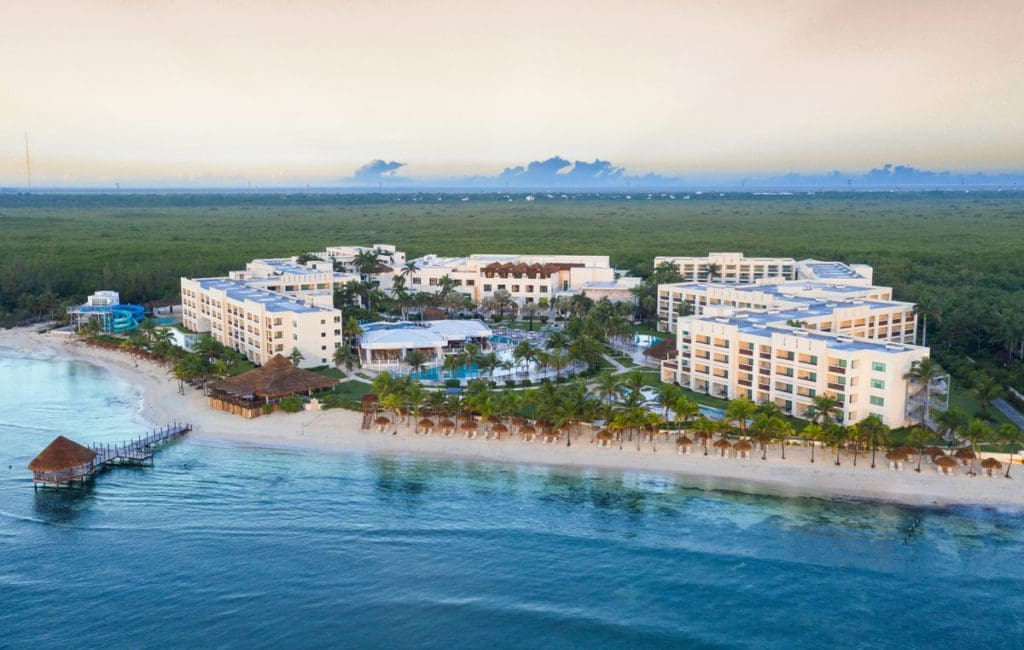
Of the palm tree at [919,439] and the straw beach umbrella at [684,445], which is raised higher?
the palm tree at [919,439]

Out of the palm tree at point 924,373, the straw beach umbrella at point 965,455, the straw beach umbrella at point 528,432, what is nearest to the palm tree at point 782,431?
the straw beach umbrella at point 965,455

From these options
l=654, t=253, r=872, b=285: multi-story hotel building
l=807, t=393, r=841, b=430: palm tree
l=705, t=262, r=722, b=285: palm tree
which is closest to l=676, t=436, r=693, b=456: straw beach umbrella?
l=807, t=393, r=841, b=430: palm tree

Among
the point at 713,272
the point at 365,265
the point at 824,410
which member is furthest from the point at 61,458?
the point at 713,272

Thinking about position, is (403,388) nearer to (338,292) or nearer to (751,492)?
(751,492)

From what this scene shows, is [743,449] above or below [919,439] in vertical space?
below

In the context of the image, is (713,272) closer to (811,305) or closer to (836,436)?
(811,305)

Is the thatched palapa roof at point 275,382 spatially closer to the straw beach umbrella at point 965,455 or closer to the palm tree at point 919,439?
the palm tree at point 919,439
